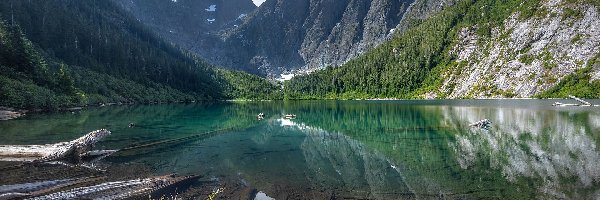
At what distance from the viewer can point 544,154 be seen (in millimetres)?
34562

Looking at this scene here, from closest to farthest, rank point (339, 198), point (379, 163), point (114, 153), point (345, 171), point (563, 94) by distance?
point (339, 198), point (345, 171), point (379, 163), point (114, 153), point (563, 94)

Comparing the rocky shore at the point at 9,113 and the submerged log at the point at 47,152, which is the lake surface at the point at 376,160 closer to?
the submerged log at the point at 47,152

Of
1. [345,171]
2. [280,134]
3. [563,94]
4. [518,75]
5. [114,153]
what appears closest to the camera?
[345,171]

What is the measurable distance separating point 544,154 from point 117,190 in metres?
34.2

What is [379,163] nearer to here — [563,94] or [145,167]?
[145,167]

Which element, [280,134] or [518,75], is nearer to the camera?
[280,134]

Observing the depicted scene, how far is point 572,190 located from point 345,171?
14055 millimetres

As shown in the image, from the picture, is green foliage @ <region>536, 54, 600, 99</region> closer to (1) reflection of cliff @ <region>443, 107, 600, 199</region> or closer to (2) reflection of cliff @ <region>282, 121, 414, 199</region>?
(1) reflection of cliff @ <region>443, 107, 600, 199</region>

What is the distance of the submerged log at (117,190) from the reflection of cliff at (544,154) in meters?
21.7

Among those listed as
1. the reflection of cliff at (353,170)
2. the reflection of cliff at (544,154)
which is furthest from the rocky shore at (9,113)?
the reflection of cliff at (544,154)

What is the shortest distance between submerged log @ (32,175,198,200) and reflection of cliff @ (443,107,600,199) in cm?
2175

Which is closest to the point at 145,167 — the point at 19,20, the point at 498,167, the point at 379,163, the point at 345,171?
the point at 345,171

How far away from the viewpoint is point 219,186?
2392cm

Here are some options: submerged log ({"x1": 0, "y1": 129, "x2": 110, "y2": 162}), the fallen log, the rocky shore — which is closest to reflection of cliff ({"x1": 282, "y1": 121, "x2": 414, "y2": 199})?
the fallen log
